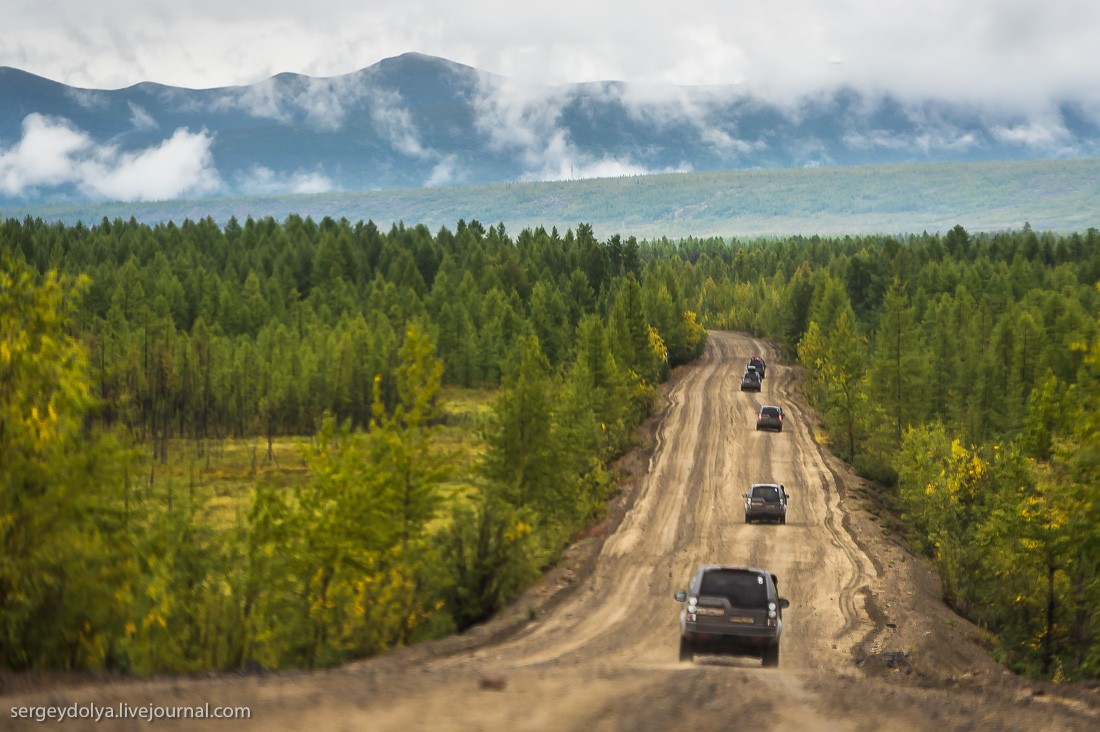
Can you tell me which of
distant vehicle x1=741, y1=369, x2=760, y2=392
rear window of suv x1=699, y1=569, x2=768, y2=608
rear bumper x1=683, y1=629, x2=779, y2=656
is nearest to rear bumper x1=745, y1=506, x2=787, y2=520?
rear window of suv x1=699, y1=569, x2=768, y2=608

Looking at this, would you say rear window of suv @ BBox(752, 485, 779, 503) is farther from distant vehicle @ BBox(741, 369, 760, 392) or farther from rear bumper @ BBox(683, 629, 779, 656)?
distant vehicle @ BBox(741, 369, 760, 392)

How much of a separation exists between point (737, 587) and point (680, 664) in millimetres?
2104

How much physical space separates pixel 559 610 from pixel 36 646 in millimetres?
16682

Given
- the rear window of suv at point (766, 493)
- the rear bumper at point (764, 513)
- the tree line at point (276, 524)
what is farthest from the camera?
the rear window of suv at point (766, 493)

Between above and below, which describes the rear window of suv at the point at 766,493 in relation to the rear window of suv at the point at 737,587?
below

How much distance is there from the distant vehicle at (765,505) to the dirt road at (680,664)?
Answer: 787 mm

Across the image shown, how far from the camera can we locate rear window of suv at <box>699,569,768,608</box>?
23281 mm

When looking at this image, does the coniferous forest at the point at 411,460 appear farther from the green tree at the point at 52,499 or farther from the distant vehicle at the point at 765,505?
the distant vehicle at the point at 765,505

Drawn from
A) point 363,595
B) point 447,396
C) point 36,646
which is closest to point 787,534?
point 363,595

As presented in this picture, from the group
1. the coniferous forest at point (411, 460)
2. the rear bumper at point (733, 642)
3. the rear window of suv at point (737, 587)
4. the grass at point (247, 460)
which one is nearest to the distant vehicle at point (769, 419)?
the coniferous forest at point (411, 460)

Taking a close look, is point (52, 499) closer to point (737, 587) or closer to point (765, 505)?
point (737, 587)

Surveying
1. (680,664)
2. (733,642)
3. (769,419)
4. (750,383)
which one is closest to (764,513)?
(680,664)

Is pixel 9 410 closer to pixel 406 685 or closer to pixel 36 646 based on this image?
pixel 36 646

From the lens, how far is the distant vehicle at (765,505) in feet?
168
